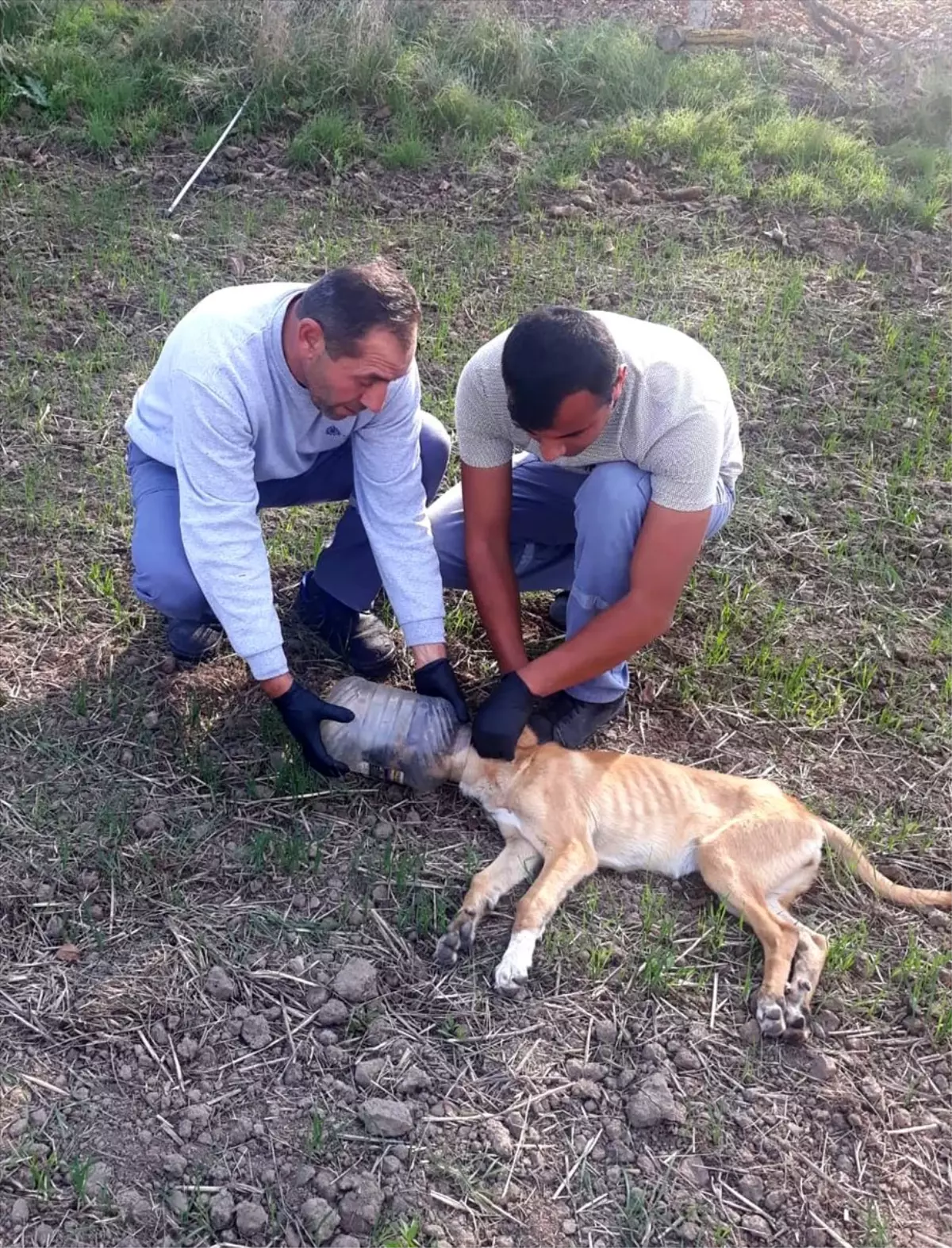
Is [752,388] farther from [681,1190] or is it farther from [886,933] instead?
[681,1190]

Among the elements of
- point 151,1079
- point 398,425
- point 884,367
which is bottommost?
point 151,1079

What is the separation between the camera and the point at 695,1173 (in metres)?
2.88

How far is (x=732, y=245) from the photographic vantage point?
6.95 meters

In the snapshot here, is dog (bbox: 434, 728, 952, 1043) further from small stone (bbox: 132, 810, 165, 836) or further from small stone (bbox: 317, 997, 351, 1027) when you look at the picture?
small stone (bbox: 132, 810, 165, 836)

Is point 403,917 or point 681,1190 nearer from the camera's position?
point 681,1190

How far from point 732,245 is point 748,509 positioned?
2.42 meters

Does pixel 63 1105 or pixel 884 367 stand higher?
pixel 884 367

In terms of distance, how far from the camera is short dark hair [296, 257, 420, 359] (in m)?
3.31

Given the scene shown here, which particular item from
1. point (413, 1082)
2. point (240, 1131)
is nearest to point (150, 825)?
point (240, 1131)

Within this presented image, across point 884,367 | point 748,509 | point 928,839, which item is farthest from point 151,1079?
point 884,367

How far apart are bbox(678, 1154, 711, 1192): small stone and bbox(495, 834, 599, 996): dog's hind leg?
615mm

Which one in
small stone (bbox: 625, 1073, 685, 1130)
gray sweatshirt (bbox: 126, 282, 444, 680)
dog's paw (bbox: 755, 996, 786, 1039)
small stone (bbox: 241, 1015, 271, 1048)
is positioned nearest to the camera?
small stone (bbox: 625, 1073, 685, 1130)

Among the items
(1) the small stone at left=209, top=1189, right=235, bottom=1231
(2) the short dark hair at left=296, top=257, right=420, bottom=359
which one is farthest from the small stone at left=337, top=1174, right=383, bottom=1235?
(2) the short dark hair at left=296, top=257, right=420, bottom=359

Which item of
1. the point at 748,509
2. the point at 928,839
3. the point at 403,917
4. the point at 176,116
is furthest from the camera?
the point at 176,116
